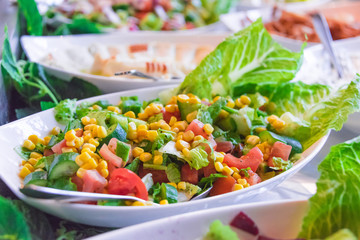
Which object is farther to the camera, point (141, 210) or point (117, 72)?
point (117, 72)

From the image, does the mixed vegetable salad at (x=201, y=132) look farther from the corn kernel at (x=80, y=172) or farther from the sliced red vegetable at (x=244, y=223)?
the sliced red vegetable at (x=244, y=223)

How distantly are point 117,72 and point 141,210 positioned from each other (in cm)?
139

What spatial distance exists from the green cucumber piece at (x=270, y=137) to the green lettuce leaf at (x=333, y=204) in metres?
0.38

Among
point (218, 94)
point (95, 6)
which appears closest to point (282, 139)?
point (218, 94)

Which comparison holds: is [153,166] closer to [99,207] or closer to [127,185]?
[127,185]

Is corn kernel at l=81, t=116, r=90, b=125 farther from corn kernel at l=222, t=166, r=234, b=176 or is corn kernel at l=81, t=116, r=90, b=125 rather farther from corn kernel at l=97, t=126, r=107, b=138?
corn kernel at l=222, t=166, r=234, b=176

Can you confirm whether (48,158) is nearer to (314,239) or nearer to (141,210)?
(141,210)

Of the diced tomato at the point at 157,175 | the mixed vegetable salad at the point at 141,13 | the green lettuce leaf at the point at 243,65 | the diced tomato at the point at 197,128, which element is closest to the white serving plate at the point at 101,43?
the green lettuce leaf at the point at 243,65

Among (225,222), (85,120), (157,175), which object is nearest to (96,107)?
(85,120)

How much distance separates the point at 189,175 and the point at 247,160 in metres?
0.25

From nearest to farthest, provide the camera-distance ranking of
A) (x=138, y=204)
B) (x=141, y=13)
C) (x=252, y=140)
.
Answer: (x=138, y=204)
(x=252, y=140)
(x=141, y=13)

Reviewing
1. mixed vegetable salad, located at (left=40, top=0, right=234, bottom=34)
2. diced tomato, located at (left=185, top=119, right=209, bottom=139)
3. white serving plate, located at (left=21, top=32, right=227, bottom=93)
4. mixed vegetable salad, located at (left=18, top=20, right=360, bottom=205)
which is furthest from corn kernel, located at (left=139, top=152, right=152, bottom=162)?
mixed vegetable salad, located at (left=40, top=0, right=234, bottom=34)

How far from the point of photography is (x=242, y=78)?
7.22ft

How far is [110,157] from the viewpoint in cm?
144
